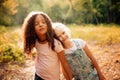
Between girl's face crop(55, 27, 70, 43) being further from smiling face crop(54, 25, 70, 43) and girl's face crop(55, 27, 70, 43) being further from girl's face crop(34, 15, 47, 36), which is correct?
girl's face crop(34, 15, 47, 36)

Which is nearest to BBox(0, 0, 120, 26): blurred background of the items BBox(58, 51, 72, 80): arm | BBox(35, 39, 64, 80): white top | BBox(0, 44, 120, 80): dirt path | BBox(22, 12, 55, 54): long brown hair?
BBox(0, 44, 120, 80): dirt path

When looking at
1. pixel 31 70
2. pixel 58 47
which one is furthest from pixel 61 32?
pixel 31 70

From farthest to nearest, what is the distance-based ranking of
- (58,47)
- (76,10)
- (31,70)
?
(76,10)
(31,70)
(58,47)

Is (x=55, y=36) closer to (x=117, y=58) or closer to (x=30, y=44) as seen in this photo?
(x=30, y=44)

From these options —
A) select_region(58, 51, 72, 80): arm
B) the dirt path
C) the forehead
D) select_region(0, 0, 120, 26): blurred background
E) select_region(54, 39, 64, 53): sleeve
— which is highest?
the forehead

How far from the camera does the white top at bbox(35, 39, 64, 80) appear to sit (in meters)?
3.08

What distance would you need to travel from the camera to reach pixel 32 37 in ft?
10.3

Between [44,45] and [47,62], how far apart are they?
22cm

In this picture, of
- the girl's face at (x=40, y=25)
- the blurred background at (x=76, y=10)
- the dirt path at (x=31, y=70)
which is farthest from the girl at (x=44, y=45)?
the blurred background at (x=76, y=10)

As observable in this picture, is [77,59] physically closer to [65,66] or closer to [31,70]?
[65,66]

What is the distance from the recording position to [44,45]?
10.1 feet

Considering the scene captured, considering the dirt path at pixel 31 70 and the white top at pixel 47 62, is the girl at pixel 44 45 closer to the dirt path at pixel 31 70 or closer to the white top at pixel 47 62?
the white top at pixel 47 62

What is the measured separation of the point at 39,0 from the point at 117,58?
29494 mm

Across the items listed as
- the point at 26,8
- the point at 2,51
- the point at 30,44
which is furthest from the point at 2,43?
the point at 26,8
